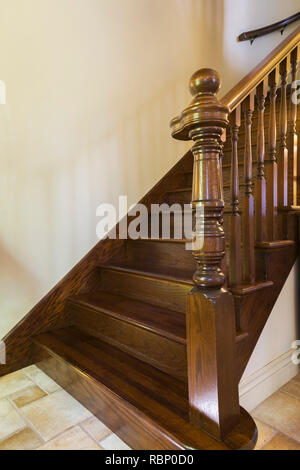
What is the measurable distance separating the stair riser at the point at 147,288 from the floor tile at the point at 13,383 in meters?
0.65

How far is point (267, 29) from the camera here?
8.87 feet

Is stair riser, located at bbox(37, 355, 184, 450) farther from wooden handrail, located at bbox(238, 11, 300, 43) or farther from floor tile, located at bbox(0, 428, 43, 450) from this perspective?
wooden handrail, located at bbox(238, 11, 300, 43)

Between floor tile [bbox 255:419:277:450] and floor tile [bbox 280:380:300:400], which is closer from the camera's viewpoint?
floor tile [bbox 255:419:277:450]

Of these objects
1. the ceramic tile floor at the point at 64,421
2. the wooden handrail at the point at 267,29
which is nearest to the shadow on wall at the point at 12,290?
the ceramic tile floor at the point at 64,421

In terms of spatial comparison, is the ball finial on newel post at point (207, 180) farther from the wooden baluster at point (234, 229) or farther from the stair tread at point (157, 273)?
the stair tread at point (157, 273)

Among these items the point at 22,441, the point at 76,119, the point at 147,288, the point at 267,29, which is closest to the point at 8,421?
the point at 22,441

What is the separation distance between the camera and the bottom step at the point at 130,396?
33.2 inches

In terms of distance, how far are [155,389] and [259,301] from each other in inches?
20.9

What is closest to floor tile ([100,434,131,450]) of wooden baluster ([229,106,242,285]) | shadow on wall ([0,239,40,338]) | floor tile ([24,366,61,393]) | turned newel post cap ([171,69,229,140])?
floor tile ([24,366,61,393])

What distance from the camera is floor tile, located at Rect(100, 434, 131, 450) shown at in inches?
38.3

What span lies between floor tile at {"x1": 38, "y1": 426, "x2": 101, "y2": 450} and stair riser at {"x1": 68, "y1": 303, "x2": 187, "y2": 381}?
1.14 ft

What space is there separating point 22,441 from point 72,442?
185 mm

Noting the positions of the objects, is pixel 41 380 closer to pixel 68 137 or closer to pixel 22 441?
pixel 22 441

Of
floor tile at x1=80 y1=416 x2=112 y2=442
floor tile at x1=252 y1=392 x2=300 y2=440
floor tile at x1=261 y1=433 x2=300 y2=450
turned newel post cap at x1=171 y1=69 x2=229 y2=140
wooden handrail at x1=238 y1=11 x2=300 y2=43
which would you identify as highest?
wooden handrail at x1=238 y1=11 x2=300 y2=43
